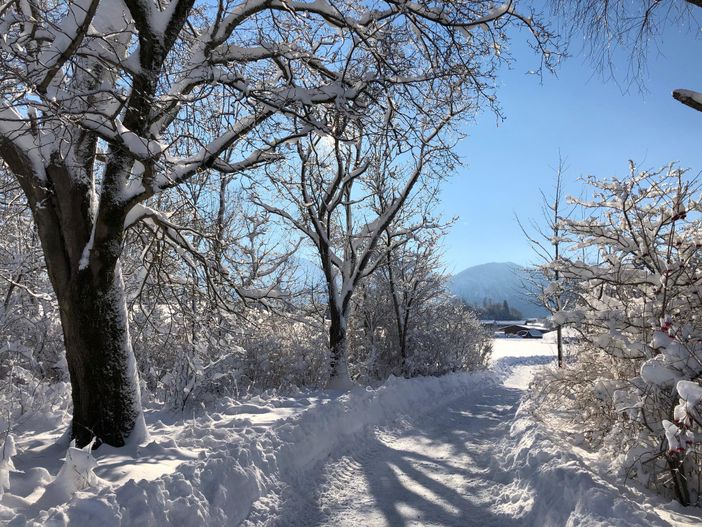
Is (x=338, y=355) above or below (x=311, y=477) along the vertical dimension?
above

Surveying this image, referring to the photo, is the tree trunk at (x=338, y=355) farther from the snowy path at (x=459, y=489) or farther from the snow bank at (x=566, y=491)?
the snow bank at (x=566, y=491)

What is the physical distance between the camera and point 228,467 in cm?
505

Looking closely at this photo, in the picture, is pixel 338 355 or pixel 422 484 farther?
pixel 338 355

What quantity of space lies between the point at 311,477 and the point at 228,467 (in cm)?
158

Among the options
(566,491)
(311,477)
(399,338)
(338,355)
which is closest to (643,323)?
(566,491)

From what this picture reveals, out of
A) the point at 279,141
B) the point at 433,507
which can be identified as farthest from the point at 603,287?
the point at 279,141

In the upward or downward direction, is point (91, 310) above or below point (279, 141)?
below

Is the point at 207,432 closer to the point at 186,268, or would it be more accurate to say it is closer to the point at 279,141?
the point at 186,268

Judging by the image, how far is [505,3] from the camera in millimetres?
6820

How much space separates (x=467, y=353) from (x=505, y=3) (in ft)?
61.0

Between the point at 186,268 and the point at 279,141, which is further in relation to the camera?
the point at 186,268

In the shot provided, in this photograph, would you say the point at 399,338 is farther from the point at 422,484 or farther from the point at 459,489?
the point at 459,489

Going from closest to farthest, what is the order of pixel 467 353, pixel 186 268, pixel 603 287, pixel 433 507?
pixel 433 507
pixel 603 287
pixel 186 268
pixel 467 353

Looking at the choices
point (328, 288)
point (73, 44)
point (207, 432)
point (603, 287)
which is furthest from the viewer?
point (328, 288)
